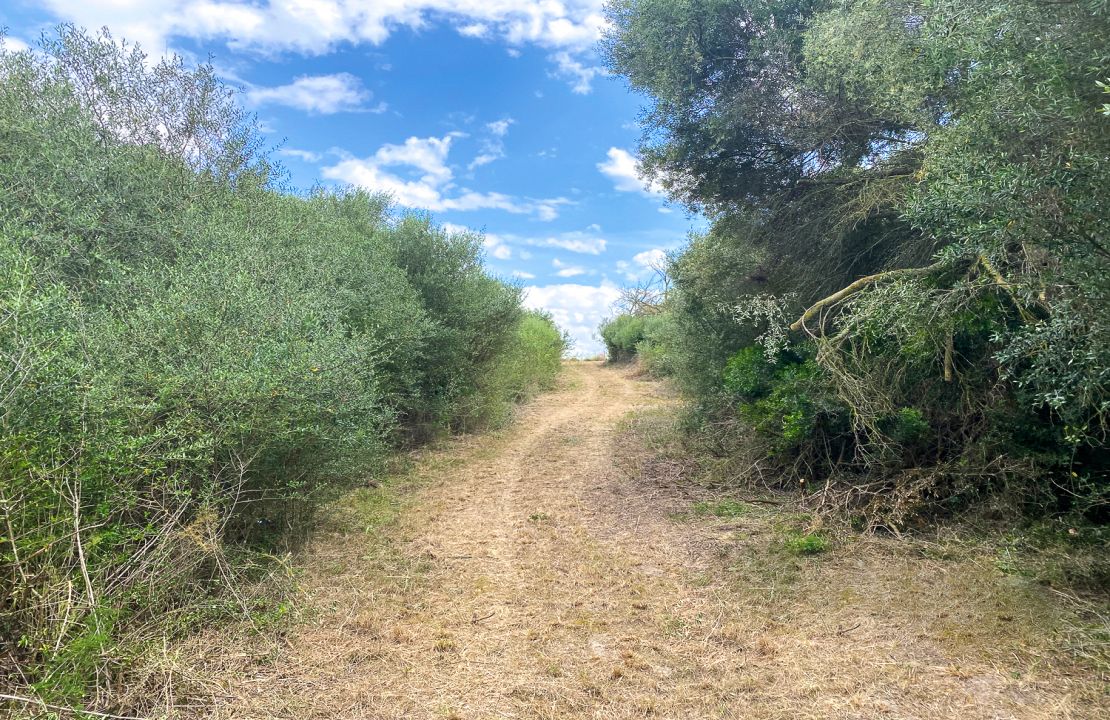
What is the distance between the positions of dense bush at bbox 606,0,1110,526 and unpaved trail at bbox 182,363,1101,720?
1.58m

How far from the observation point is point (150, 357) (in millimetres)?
3928

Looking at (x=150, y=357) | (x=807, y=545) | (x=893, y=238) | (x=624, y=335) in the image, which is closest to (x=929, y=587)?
(x=807, y=545)

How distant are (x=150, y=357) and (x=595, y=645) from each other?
150 inches

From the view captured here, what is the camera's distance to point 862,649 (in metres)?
3.60

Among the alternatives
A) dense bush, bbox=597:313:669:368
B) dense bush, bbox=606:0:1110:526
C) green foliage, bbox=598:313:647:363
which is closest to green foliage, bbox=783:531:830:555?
dense bush, bbox=606:0:1110:526

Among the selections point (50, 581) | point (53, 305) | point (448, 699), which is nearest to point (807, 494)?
point (448, 699)

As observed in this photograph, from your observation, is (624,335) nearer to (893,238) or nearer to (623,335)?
(623,335)

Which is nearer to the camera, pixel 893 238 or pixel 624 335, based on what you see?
pixel 893 238

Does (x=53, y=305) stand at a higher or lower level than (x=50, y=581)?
higher

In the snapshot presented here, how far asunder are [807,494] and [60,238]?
790 cm

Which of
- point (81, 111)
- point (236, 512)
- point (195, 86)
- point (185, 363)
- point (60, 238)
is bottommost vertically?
point (236, 512)

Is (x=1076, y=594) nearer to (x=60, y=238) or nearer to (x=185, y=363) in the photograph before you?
(x=185, y=363)

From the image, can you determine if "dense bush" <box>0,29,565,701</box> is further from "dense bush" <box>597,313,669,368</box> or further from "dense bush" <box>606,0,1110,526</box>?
"dense bush" <box>597,313,669,368</box>

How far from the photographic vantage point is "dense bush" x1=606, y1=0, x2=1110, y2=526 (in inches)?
130
